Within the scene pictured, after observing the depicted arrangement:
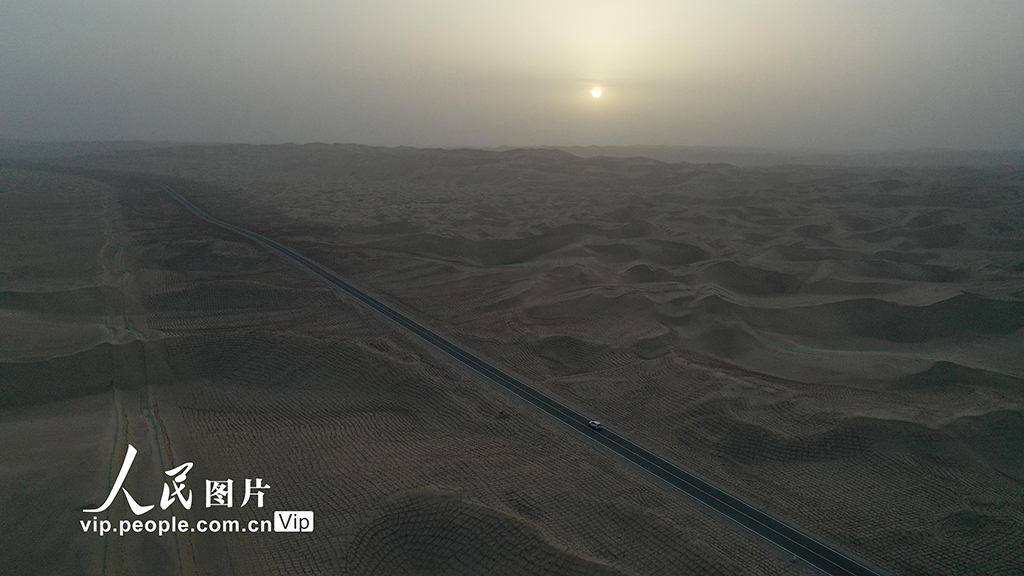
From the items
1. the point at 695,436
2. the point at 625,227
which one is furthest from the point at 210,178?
the point at 695,436

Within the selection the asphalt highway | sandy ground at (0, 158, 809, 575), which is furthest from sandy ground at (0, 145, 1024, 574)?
the asphalt highway

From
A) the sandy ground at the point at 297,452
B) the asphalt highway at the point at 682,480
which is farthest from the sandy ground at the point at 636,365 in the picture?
the asphalt highway at the point at 682,480

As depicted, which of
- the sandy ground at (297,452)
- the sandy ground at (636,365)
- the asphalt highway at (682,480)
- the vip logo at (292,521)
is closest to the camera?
the sandy ground at (297,452)

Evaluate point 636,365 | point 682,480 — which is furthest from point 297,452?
point 636,365

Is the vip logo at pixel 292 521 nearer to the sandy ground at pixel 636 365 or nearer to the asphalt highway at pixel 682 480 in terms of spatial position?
the sandy ground at pixel 636 365

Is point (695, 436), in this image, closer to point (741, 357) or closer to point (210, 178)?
point (741, 357)

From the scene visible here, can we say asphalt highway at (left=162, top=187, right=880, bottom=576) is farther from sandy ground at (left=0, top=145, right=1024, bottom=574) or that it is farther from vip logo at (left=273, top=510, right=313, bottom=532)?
vip logo at (left=273, top=510, right=313, bottom=532)
